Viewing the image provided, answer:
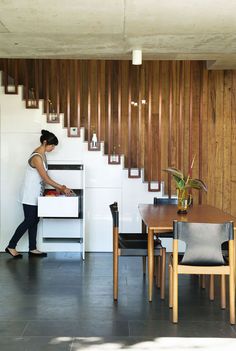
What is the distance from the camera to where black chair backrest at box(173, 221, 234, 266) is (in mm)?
3475

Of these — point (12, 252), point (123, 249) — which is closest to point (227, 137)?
point (123, 249)

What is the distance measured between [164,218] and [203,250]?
64 cm

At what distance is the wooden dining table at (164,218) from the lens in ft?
12.3

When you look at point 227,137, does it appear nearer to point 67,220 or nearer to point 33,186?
point 67,220

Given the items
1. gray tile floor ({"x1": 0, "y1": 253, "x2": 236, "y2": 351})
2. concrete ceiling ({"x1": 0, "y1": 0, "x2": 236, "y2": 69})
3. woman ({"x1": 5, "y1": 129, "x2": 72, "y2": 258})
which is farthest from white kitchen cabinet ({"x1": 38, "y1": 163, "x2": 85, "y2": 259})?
concrete ceiling ({"x1": 0, "y1": 0, "x2": 236, "y2": 69})

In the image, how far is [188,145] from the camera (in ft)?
23.0

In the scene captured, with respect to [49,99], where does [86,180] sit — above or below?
below

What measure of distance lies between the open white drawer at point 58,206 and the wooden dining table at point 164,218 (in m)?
1.22

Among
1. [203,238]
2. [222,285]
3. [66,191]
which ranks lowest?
[222,285]

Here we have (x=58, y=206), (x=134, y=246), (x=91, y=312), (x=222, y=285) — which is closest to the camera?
(x=91, y=312)

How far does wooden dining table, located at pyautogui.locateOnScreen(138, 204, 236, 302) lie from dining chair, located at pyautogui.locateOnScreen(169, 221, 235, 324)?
0.66 feet

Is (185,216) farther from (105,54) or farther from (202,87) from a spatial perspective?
(202,87)

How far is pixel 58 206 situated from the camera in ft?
19.2

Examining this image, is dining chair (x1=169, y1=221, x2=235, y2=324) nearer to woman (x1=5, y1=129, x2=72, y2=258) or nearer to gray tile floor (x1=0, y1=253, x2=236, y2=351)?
gray tile floor (x1=0, y1=253, x2=236, y2=351)
